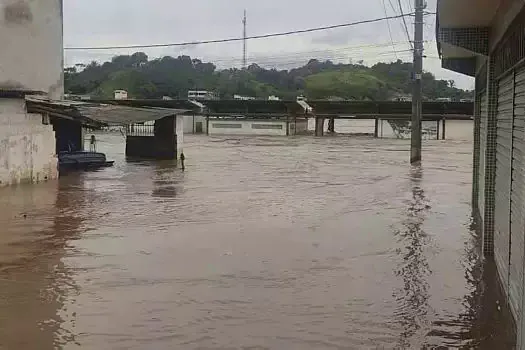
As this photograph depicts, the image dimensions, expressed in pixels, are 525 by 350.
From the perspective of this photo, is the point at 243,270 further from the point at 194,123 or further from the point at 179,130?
the point at 194,123

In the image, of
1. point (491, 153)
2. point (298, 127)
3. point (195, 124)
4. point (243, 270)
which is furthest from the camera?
point (195, 124)

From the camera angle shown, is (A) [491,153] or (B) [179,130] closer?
(A) [491,153]

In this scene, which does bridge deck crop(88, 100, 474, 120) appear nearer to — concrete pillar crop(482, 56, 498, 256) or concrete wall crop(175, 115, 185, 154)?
concrete wall crop(175, 115, 185, 154)

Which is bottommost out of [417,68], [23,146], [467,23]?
[23,146]

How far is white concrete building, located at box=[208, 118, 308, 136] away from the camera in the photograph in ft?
177

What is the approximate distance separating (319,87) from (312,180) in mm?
50971

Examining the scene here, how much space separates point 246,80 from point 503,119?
67903 mm

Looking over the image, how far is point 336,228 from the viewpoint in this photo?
42.8 ft

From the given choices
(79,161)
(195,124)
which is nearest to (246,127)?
(195,124)

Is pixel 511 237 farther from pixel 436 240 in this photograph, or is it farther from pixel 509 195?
pixel 436 240

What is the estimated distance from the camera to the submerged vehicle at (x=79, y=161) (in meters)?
24.8

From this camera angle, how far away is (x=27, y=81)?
2148 centimetres

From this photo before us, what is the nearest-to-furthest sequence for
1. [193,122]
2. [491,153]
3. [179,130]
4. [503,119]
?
1. [503,119]
2. [491,153]
3. [179,130]
4. [193,122]

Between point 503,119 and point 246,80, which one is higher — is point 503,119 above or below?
below
